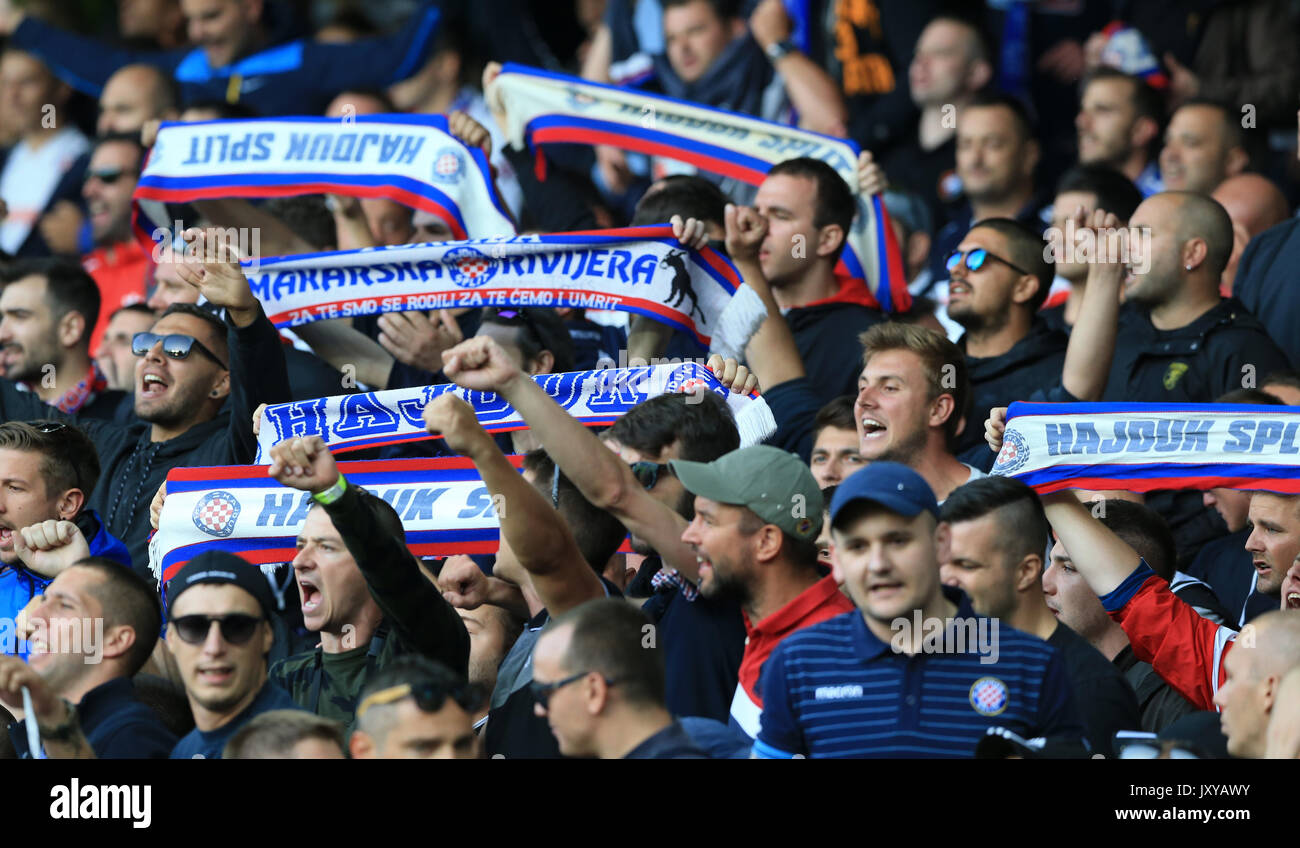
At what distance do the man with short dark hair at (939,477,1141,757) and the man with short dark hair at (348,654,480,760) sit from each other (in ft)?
5.40

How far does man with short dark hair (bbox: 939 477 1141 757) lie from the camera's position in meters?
6.11

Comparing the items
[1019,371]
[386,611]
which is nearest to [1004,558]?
[386,611]

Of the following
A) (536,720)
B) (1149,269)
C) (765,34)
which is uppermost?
(765,34)

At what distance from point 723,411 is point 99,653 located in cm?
231

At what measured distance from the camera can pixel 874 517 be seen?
212 inches

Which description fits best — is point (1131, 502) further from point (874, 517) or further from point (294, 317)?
point (294, 317)

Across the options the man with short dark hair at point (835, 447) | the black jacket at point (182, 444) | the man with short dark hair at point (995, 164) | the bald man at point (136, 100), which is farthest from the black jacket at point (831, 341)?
the bald man at point (136, 100)

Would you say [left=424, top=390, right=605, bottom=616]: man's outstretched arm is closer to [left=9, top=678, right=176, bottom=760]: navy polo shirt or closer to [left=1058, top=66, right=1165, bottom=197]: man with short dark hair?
[left=9, top=678, right=176, bottom=760]: navy polo shirt

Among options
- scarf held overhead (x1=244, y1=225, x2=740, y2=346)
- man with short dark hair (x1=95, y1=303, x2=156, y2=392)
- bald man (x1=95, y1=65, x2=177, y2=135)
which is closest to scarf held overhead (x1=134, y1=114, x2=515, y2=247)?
man with short dark hair (x1=95, y1=303, x2=156, y2=392)

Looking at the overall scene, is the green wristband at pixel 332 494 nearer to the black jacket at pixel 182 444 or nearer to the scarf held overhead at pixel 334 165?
the black jacket at pixel 182 444

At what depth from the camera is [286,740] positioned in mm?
5281

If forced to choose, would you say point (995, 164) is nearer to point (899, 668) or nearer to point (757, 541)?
point (757, 541)

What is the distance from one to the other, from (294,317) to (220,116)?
2.58m
